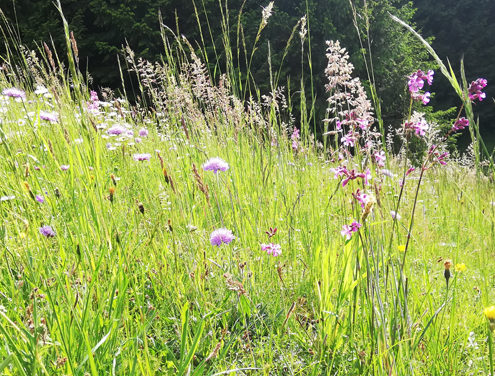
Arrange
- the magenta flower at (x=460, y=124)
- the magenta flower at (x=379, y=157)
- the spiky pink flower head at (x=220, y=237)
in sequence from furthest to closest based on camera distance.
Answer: the spiky pink flower head at (x=220, y=237), the magenta flower at (x=379, y=157), the magenta flower at (x=460, y=124)

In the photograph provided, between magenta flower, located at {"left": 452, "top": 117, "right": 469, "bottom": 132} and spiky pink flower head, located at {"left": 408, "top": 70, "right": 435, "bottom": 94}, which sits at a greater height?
spiky pink flower head, located at {"left": 408, "top": 70, "right": 435, "bottom": 94}

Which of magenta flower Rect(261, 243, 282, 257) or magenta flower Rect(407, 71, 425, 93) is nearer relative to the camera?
magenta flower Rect(407, 71, 425, 93)

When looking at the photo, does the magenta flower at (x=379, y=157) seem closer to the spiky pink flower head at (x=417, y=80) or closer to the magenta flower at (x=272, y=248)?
the spiky pink flower head at (x=417, y=80)

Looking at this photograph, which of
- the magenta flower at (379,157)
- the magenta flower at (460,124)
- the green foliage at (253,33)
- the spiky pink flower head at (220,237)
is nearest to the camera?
the magenta flower at (460,124)

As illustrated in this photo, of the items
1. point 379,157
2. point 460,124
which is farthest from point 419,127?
point 379,157

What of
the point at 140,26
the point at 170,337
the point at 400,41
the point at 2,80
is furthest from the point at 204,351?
the point at 400,41

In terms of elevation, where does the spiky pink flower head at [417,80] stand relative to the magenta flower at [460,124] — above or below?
above

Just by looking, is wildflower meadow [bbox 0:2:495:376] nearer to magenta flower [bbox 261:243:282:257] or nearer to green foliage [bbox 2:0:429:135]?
magenta flower [bbox 261:243:282:257]

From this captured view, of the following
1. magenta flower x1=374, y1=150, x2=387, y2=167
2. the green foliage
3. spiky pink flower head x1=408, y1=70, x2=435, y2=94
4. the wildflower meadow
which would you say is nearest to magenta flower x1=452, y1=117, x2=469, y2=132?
the wildflower meadow

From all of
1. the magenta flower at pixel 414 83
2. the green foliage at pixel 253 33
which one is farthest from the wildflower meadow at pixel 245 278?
the green foliage at pixel 253 33

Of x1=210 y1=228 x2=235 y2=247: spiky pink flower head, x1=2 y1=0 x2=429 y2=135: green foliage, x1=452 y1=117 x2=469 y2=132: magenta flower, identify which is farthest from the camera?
x1=2 y1=0 x2=429 y2=135: green foliage

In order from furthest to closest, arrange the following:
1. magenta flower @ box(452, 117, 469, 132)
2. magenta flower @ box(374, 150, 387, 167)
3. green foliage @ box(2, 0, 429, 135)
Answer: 1. green foliage @ box(2, 0, 429, 135)
2. magenta flower @ box(374, 150, 387, 167)
3. magenta flower @ box(452, 117, 469, 132)

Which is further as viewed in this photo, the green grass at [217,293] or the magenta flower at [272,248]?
the magenta flower at [272,248]

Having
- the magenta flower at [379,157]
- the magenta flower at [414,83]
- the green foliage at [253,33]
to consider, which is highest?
the green foliage at [253,33]
